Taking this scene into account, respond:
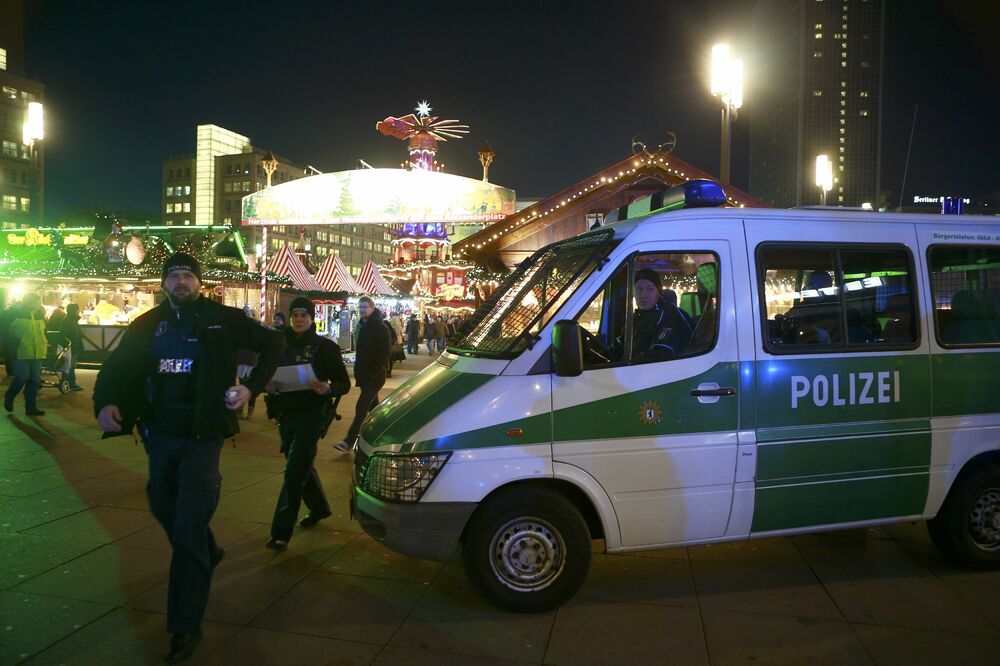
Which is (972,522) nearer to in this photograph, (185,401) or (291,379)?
(291,379)

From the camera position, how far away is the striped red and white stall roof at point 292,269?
2359 cm

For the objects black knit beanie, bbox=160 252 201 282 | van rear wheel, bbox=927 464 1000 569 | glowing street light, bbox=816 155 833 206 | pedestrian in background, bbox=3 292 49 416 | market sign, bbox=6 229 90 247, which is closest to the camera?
black knit beanie, bbox=160 252 201 282

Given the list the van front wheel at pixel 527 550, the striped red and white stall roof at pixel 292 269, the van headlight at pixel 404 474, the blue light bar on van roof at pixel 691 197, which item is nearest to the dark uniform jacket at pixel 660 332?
Result: the blue light bar on van roof at pixel 691 197

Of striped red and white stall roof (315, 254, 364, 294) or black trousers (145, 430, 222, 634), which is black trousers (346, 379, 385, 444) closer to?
black trousers (145, 430, 222, 634)

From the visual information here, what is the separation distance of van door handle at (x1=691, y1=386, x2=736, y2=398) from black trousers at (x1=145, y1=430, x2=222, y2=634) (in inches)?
110

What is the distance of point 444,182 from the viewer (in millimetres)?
15352

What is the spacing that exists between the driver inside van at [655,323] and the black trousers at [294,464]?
2.59 m

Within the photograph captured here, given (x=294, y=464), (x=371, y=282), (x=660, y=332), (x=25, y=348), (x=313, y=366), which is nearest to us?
(x=660, y=332)

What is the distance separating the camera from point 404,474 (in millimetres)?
3988

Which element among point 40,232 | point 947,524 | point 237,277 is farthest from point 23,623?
point 40,232

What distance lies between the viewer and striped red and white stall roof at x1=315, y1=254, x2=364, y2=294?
85.7 ft

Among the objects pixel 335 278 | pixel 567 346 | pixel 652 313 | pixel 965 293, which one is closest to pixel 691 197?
pixel 652 313

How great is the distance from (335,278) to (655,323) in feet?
77.1

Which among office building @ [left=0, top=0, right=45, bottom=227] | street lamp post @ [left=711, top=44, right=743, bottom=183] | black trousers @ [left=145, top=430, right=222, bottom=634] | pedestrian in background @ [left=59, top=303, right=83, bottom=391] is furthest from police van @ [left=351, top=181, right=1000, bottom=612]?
office building @ [left=0, top=0, right=45, bottom=227]
